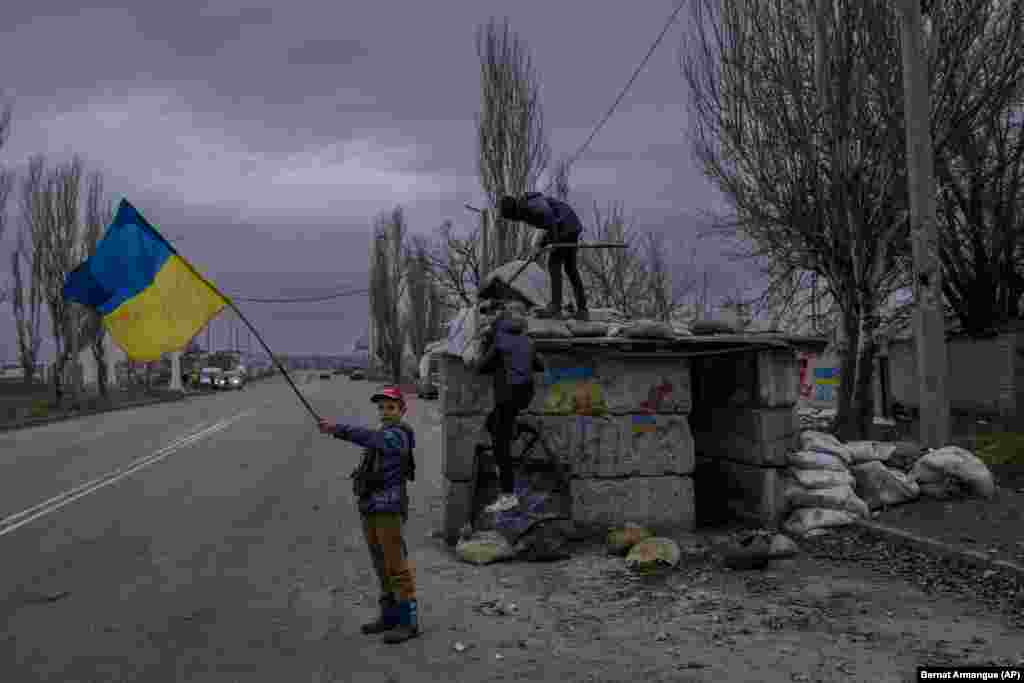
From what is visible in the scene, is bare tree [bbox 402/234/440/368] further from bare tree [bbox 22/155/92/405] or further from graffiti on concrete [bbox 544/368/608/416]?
graffiti on concrete [bbox 544/368/608/416]

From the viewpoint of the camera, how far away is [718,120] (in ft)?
48.6

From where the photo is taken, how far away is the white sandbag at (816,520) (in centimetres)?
820

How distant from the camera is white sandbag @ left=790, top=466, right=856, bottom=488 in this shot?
863cm

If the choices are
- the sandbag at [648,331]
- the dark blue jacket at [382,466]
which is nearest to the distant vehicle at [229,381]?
the sandbag at [648,331]

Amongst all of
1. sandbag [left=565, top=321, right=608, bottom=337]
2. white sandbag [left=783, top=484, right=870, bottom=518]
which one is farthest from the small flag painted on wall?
white sandbag [left=783, top=484, right=870, bottom=518]

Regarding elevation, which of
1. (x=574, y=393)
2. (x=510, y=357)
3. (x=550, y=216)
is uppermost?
(x=550, y=216)

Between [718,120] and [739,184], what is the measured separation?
1155 mm

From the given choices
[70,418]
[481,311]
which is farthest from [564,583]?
[70,418]

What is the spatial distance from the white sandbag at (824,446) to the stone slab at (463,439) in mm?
3436

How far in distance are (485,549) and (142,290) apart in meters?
3.54

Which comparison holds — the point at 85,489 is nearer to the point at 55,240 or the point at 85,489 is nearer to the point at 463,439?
the point at 463,439

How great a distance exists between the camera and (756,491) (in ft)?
29.1

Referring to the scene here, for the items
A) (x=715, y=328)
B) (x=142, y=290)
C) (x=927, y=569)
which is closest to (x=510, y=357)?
(x=715, y=328)

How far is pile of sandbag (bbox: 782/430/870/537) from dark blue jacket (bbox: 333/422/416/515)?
4450 millimetres
